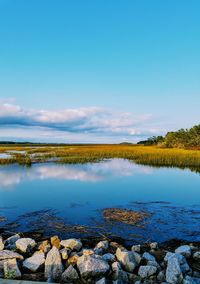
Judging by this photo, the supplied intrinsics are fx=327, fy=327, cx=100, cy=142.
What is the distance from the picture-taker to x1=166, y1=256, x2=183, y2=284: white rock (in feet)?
23.5

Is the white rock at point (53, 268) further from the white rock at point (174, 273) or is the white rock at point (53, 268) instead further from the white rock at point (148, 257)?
the white rock at point (174, 273)

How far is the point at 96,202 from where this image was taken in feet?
56.8

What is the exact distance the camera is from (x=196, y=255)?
875cm

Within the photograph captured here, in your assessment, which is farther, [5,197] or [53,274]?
[5,197]

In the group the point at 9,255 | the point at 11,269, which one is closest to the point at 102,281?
the point at 11,269

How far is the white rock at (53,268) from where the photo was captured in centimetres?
756

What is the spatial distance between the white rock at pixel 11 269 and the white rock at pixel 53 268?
66cm

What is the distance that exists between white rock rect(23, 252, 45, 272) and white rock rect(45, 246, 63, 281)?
213mm

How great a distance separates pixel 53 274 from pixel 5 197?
11.6m

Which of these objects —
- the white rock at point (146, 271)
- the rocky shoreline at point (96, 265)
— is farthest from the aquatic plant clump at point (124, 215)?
the white rock at point (146, 271)

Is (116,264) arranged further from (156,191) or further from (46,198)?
(156,191)

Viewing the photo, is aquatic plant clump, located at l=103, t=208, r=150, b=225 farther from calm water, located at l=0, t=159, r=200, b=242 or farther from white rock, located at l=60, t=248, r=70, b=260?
white rock, located at l=60, t=248, r=70, b=260

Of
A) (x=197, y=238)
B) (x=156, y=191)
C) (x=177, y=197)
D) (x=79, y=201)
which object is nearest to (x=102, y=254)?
(x=197, y=238)

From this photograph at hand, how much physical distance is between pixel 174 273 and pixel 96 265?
1.75 metres
